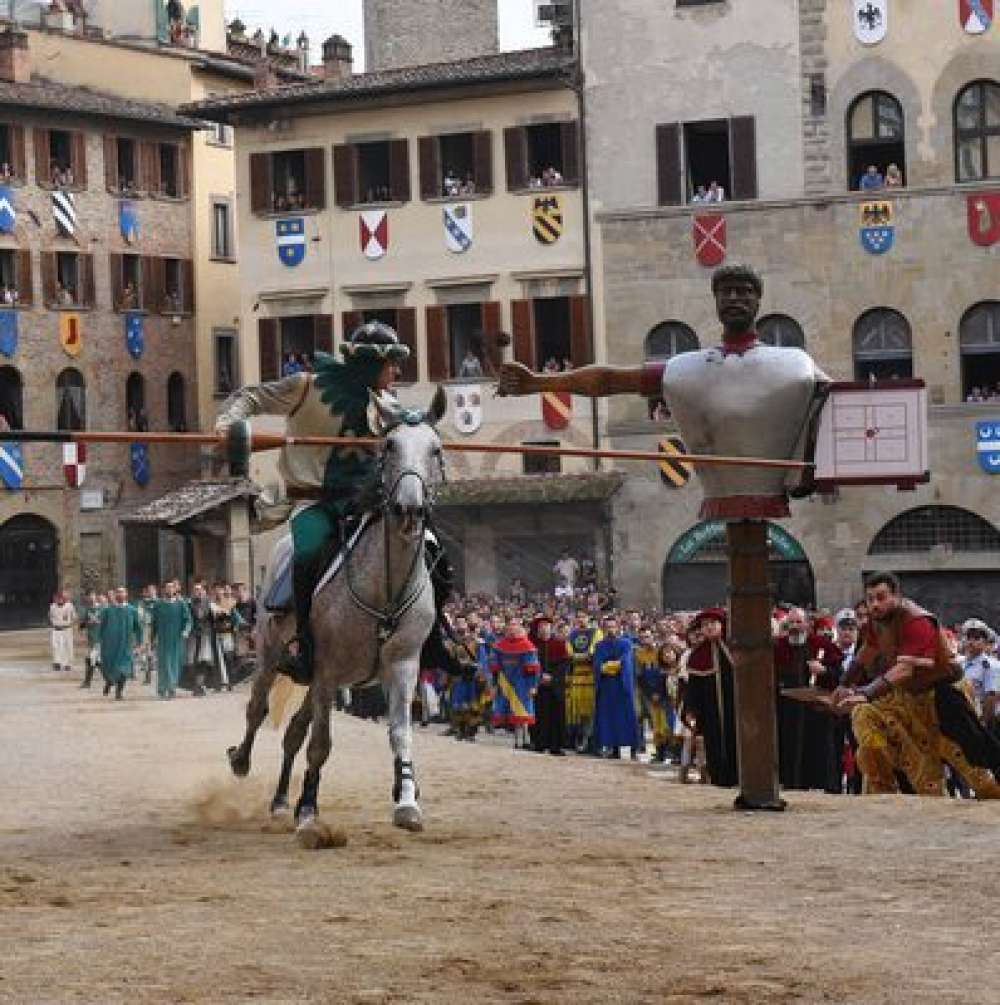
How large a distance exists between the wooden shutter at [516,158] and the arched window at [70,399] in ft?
52.9

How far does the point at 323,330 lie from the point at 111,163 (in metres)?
13.6

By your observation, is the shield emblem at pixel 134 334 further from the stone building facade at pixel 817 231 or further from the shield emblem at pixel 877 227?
the shield emblem at pixel 877 227

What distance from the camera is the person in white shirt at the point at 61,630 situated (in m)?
53.2

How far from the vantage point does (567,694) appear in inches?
1437

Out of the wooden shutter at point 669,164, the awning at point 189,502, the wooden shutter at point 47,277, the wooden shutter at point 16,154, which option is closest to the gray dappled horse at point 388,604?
the wooden shutter at point 669,164

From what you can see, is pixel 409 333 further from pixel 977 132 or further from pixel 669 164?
pixel 977 132

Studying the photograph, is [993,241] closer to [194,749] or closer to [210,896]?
[194,749]

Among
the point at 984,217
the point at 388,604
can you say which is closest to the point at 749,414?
the point at 388,604

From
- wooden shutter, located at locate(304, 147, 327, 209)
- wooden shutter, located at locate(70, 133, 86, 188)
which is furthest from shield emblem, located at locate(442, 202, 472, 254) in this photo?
wooden shutter, located at locate(70, 133, 86, 188)

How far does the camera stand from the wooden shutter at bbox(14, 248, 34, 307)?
69.9 metres

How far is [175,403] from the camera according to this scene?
244 ft

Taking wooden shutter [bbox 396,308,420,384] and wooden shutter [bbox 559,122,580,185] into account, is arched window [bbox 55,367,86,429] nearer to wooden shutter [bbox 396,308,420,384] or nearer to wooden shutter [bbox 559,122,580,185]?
wooden shutter [bbox 396,308,420,384]

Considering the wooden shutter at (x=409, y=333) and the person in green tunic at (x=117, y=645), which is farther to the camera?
the wooden shutter at (x=409, y=333)

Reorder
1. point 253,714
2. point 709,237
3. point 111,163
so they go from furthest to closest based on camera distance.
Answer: point 111,163, point 709,237, point 253,714
